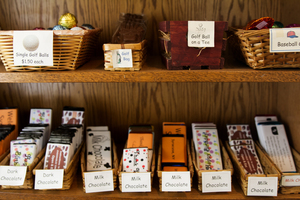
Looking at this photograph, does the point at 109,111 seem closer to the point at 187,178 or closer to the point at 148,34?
the point at 148,34

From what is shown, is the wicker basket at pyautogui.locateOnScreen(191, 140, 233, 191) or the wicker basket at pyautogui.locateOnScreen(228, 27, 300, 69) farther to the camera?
the wicker basket at pyautogui.locateOnScreen(191, 140, 233, 191)

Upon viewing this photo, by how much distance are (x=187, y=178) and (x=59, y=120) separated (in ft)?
3.14

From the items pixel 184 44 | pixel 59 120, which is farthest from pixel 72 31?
pixel 59 120

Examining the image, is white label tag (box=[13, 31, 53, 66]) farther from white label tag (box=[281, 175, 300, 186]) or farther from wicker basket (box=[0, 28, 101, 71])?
white label tag (box=[281, 175, 300, 186])

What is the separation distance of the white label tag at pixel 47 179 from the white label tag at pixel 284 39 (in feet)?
3.56

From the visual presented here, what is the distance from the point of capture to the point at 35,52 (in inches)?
42.3

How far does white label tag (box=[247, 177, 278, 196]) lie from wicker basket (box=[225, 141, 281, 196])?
0.02 metres

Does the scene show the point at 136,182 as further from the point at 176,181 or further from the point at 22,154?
the point at 22,154

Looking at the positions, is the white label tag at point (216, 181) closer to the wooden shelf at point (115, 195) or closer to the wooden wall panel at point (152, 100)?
the wooden shelf at point (115, 195)

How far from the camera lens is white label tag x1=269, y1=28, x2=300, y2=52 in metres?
1.01

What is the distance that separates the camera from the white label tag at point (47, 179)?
1.20 m

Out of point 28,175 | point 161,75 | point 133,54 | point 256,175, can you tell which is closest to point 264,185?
point 256,175

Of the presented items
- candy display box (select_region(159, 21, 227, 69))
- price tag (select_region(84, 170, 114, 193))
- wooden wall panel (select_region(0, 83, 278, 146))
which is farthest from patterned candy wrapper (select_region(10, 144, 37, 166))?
candy display box (select_region(159, 21, 227, 69))

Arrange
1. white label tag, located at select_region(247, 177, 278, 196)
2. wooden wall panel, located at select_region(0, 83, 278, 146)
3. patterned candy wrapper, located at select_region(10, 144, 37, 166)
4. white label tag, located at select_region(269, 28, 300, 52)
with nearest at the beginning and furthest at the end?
white label tag, located at select_region(269, 28, 300, 52), white label tag, located at select_region(247, 177, 278, 196), patterned candy wrapper, located at select_region(10, 144, 37, 166), wooden wall panel, located at select_region(0, 83, 278, 146)
